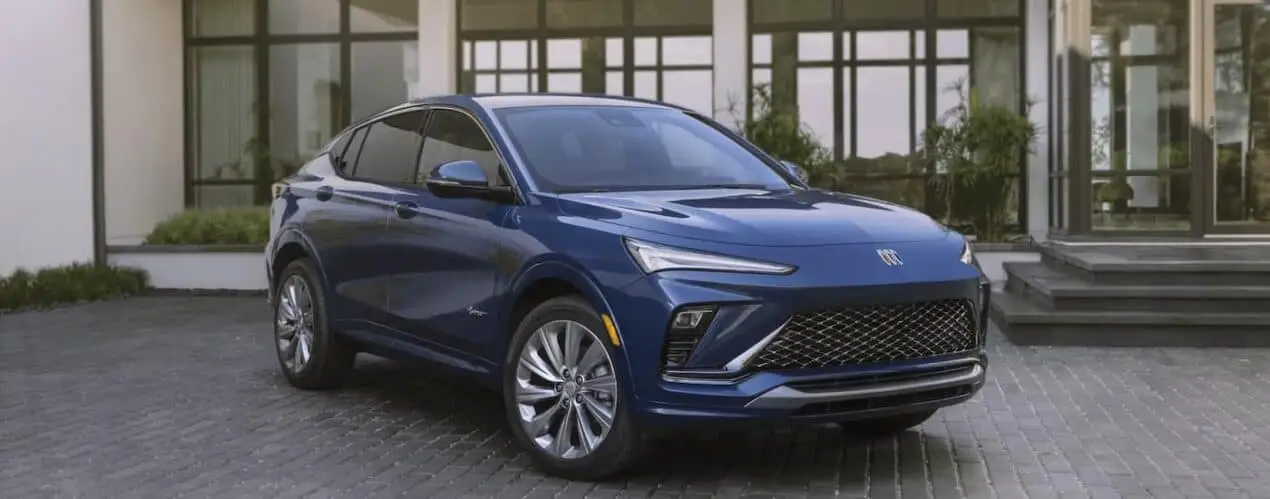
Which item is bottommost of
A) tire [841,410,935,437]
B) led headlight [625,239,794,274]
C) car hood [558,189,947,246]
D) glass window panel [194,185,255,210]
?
tire [841,410,935,437]

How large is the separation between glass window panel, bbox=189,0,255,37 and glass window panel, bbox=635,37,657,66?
17.5 ft

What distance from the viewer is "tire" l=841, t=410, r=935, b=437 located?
6367 millimetres

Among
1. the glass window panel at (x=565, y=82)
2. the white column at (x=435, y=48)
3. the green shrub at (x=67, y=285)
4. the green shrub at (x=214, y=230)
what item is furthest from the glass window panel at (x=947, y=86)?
the green shrub at (x=67, y=285)

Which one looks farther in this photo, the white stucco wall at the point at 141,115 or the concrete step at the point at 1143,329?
the white stucco wall at the point at 141,115

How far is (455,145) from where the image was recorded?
6.70m

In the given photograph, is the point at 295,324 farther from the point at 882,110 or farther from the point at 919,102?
the point at 919,102

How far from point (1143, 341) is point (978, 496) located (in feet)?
17.8

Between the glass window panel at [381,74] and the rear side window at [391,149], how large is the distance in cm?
998

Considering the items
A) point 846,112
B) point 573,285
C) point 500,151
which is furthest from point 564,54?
point 573,285

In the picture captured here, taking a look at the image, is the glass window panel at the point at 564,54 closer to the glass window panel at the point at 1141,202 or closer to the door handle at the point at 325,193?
the glass window panel at the point at 1141,202

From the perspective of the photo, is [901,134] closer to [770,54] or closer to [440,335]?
[770,54]

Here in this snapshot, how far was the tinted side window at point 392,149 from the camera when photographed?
23.4 feet

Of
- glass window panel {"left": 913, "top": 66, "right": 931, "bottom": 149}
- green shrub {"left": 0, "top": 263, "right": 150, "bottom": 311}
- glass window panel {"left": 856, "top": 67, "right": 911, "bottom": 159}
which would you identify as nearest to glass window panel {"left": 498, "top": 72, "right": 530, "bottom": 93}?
glass window panel {"left": 856, "top": 67, "right": 911, "bottom": 159}

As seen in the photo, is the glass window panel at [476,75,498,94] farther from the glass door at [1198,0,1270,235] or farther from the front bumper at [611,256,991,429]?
the front bumper at [611,256,991,429]
